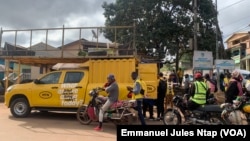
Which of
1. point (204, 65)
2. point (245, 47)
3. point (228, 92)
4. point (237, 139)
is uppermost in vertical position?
point (245, 47)

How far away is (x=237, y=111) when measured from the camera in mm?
8797

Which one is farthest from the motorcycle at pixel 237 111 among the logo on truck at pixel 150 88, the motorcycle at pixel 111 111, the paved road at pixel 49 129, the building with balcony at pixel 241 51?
the building with balcony at pixel 241 51

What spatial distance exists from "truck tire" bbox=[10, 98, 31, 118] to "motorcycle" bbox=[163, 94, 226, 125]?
5.04m

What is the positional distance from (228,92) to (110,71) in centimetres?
425

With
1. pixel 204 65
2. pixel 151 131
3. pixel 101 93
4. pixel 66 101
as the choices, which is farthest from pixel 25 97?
pixel 204 65

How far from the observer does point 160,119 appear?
11.7 meters

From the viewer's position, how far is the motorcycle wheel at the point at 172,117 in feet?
33.1

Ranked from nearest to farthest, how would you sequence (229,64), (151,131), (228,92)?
(151,131), (228,92), (229,64)

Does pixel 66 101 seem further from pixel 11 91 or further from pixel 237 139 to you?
pixel 237 139

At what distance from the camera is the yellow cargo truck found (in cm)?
1149

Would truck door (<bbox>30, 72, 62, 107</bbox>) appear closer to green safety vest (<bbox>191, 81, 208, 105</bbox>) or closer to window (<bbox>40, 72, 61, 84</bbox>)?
window (<bbox>40, 72, 61, 84</bbox>)

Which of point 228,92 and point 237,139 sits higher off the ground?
point 228,92

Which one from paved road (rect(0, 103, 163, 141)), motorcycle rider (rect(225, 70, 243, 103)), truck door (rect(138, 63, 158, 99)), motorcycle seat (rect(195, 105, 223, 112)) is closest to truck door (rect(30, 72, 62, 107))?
paved road (rect(0, 103, 163, 141))

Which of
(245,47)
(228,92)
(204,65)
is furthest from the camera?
(245,47)
